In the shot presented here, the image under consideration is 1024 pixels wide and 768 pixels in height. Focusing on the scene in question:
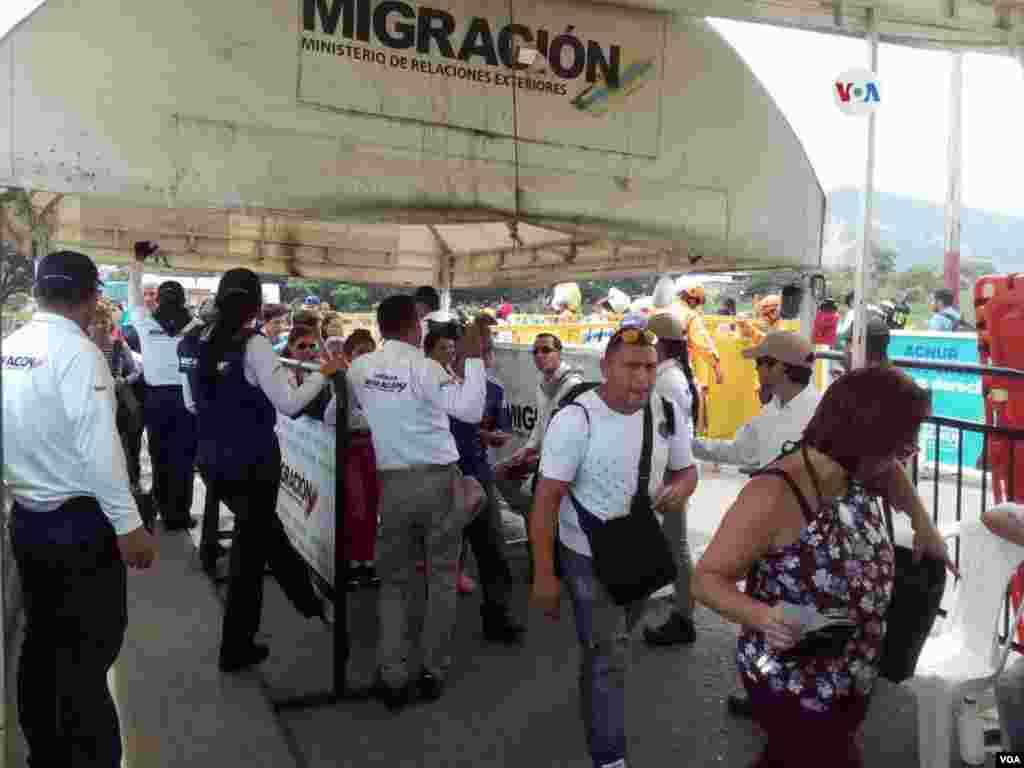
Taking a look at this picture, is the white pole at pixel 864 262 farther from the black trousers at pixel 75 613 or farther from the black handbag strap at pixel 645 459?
the black trousers at pixel 75 613

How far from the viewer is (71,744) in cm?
315

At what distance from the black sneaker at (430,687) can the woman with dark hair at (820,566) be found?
234cm

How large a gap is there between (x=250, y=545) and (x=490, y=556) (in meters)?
1.40

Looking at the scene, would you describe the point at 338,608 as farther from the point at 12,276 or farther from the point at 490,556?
the point at 12,276

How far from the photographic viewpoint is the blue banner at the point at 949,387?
33.6 feet

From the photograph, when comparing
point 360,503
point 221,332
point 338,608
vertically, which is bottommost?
point 338,608

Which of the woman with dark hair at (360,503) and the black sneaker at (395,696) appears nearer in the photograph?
the black sneaker at (395,696)

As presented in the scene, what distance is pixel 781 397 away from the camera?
4172 millimetres

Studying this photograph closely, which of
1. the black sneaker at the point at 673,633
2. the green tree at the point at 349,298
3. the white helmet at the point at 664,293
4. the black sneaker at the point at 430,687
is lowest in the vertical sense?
the black sneaker at the point at 430,687

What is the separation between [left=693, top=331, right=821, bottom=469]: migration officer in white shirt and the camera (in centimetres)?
408

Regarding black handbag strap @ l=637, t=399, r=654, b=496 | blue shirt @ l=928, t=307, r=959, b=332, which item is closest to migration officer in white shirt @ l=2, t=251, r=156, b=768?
black handbag strap @ l=637, t=399, r=654, b=496

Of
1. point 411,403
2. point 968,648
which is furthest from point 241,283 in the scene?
point 968,648

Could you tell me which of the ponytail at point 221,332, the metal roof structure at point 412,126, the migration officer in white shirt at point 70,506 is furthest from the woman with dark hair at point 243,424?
the migration officer in white shirt at point 70,506

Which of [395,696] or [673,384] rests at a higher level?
[673,384]
